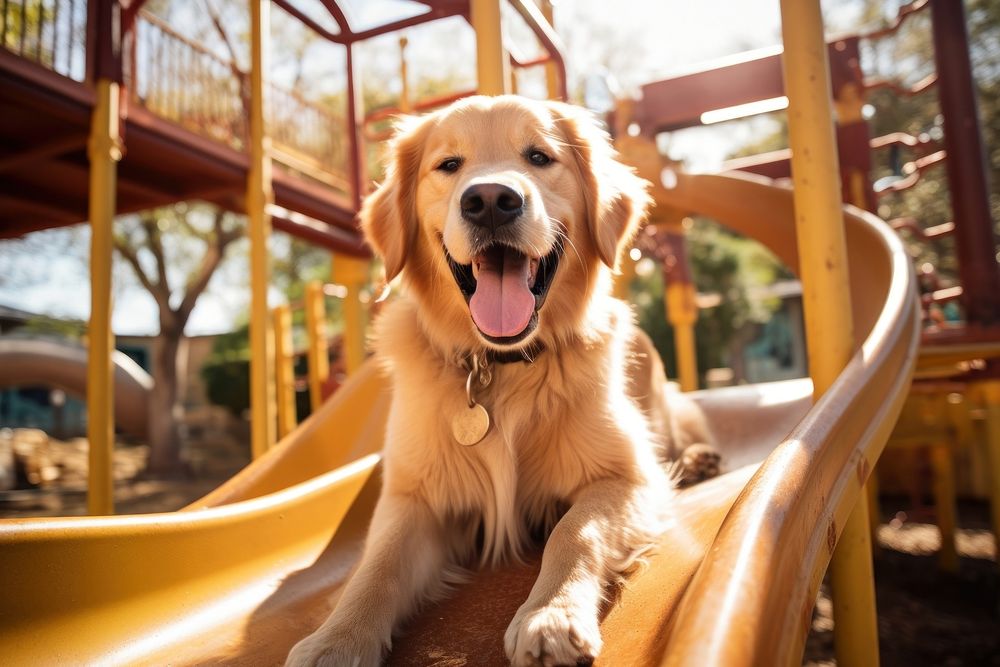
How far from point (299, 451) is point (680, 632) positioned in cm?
253

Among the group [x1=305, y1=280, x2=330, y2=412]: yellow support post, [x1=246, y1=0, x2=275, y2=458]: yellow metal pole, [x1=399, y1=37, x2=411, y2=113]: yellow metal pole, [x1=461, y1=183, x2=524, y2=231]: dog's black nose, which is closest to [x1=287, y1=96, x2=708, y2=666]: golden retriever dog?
[x1=461, y1=183, x2=524, y2=231]: dog's black nose

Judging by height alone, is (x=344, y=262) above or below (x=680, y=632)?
Answer: above

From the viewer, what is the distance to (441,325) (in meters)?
2.10

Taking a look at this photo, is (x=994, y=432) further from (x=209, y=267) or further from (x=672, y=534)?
(x=209, y=267)

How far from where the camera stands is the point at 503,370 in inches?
77.0

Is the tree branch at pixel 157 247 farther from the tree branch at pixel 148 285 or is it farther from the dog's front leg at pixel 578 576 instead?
the dog's front leg at pixel 578 576

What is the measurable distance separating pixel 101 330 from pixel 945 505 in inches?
Answer: 249

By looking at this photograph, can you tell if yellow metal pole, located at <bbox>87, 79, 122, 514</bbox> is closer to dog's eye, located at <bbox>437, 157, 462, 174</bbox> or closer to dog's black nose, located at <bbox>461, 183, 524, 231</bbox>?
dog's eye, located at <bbox>437, 157, 462, 174</bbox>

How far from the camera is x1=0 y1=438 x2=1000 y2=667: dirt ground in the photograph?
3.87 m

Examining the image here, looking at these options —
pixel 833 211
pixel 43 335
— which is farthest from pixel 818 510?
pixel 43 335

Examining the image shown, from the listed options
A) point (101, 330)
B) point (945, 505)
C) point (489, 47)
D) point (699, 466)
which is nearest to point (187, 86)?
point (101, 330)

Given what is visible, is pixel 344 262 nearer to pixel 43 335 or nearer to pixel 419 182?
pixel 419 182

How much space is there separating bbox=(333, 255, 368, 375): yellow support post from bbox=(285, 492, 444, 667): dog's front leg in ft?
20.6

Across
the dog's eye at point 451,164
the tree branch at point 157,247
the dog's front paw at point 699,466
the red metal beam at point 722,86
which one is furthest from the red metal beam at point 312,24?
the tree branch at point 157,247
